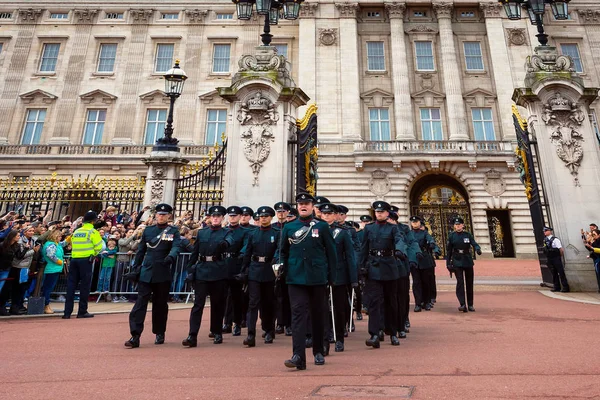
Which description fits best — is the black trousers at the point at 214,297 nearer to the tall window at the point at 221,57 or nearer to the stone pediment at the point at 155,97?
the stone pediment at the point at 155,97

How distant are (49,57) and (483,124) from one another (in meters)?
35.7

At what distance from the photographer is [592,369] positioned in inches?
154

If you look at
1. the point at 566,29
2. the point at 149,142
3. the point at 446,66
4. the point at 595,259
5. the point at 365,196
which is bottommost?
the point at 595,259

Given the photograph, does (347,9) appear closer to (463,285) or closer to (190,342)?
(463,285)

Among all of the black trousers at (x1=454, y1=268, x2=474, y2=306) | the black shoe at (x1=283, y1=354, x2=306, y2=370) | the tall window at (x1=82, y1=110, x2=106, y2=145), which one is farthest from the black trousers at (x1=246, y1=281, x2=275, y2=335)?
the tall window at (x1=82, y1=110, x2=106, y2=145)

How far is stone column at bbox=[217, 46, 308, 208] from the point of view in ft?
28.8

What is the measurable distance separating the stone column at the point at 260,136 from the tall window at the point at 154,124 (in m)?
22.4

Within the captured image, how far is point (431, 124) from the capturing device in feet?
95.2

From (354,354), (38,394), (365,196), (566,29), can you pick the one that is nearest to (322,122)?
(365,196)

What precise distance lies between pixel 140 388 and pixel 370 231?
3968 millimetres

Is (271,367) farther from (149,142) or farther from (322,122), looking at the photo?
(149,142)

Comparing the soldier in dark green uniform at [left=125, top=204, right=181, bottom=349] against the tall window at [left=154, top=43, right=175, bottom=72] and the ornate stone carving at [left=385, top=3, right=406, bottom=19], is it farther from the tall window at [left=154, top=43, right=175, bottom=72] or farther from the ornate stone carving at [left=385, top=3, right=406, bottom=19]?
the ornate stone carving at [left=385, top=3, right=406, bottom=19]

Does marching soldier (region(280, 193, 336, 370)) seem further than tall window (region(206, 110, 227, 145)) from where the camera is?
No

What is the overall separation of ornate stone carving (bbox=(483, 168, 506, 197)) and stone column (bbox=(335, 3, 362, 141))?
368 inches
